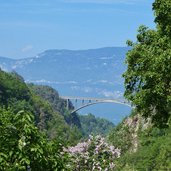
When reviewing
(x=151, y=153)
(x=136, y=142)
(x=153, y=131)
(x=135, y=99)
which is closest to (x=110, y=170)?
(x=135, y=99)

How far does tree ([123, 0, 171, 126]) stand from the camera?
22.5 metres

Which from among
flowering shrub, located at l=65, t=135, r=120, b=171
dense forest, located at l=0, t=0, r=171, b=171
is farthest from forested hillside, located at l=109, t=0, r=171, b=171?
flowering shrub, located at l=65, t=135, r=120, b=171

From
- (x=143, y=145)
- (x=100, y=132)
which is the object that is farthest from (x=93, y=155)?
(x=143, y=145)

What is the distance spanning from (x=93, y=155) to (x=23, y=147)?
949 cm

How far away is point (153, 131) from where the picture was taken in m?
96.2

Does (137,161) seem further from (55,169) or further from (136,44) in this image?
(55,169)

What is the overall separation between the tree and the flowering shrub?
14.2 feet

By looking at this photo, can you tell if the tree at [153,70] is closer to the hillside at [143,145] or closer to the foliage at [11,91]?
the hillside at [143,145]

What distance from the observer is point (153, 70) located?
895 inches

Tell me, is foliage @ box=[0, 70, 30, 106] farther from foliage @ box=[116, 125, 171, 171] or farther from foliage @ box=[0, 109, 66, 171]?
foliage @ box=[0, 109, 66, 171]

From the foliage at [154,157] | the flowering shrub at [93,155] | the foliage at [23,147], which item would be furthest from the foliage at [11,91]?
the foliage at [23,147]

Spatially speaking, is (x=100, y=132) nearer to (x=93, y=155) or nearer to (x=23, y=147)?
(x=93, y=155)

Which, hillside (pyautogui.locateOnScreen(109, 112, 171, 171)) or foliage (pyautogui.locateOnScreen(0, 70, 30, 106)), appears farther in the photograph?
foliage (pyautogui.locateOnScreen(0, 70, 30, 106))

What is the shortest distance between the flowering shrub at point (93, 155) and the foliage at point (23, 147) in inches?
309
